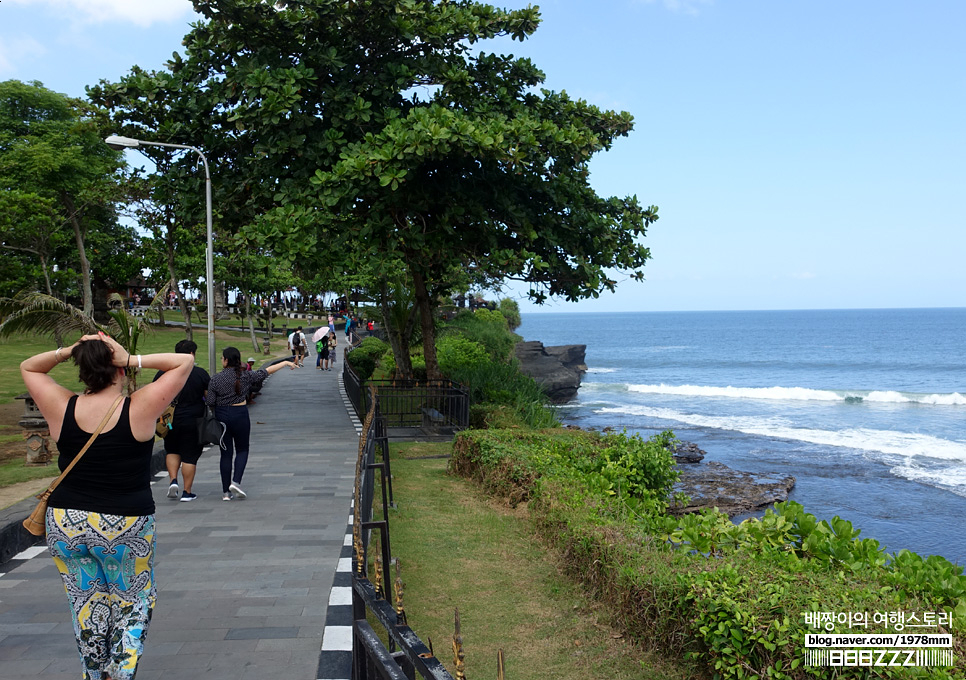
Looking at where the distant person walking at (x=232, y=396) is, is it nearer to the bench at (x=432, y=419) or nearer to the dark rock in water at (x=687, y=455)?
the bench at (x=432, y=419)

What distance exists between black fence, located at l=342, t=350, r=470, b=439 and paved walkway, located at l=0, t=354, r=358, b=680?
14.4 feet

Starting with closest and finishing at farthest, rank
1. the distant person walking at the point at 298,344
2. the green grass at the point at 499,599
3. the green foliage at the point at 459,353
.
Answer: the green grass at the point at 499,599, the green foliage at the point at 459,353, the distant person walking at the point at 298,344

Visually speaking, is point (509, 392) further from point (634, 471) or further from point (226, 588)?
point (226, 588)

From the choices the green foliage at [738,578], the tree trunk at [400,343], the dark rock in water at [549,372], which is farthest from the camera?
the dark rock in water at [549,372]

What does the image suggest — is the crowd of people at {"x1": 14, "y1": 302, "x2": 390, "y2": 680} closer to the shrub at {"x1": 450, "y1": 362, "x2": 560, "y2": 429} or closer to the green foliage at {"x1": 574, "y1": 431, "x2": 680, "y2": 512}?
the green foliage at {"x1": 574, "y1": 431, "x2": 680, "y2": 512}

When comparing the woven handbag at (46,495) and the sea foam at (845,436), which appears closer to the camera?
the woven handbag at (46,495)

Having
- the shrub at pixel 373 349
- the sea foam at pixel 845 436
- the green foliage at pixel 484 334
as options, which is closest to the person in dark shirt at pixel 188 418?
the green foliage at pixel 484 334

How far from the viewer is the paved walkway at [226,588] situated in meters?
4.87

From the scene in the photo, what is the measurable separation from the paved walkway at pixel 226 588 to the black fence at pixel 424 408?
14.4 feet

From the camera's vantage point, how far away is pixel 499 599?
6.42m

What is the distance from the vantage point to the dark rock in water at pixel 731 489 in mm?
14984

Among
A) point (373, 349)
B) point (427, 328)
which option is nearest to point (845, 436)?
point (373, 349)

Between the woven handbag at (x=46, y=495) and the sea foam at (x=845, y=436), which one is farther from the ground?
the woven handbag at (x=46, y=495)

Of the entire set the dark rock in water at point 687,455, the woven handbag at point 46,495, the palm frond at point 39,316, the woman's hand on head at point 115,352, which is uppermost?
the palm frond at point 39,316
